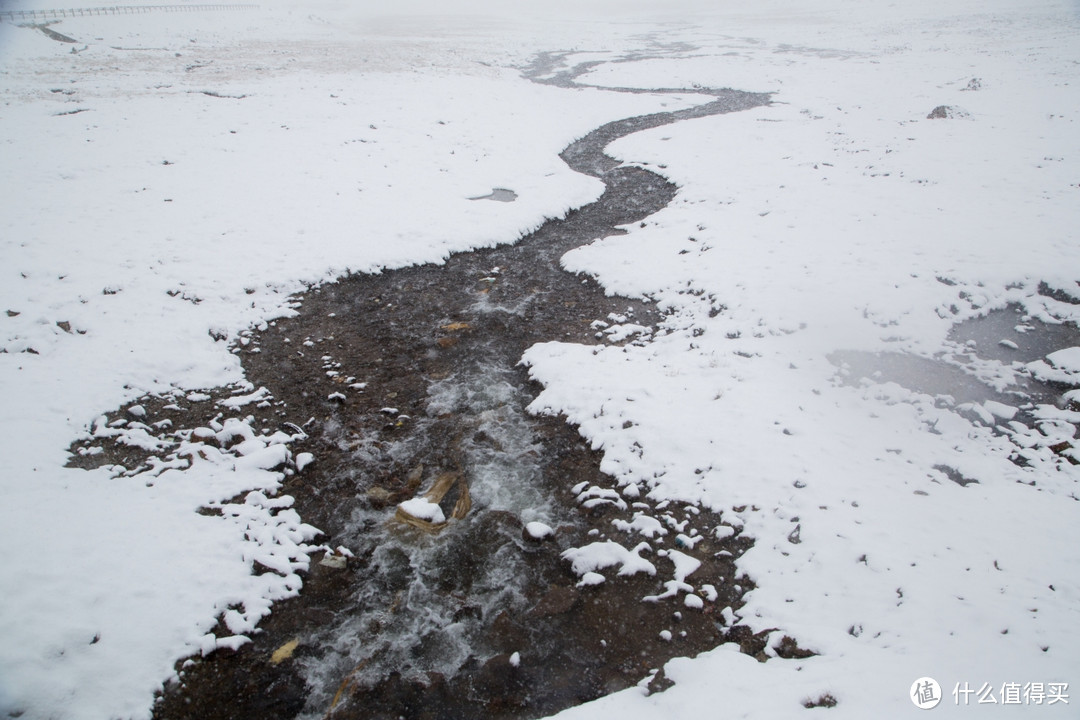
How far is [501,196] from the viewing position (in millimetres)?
17219

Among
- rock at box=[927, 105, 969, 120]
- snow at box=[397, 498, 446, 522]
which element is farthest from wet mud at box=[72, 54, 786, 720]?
rock at box=[927, 105, 969, 120]

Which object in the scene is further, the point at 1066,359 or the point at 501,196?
the point at 501,196

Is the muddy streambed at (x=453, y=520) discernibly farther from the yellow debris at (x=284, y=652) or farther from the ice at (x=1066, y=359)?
the ice at (x=1066, y=359)

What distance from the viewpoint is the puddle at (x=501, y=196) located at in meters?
17.0

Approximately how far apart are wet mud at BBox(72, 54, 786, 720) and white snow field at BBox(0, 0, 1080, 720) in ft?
1.07

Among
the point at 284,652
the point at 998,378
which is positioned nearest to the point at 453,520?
the point at 284,652

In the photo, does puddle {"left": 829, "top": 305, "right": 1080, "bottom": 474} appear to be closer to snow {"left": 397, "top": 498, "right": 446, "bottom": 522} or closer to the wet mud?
the wet mud

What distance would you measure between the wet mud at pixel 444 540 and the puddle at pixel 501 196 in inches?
265

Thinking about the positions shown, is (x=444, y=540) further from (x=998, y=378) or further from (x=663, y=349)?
(x=998, y=378)

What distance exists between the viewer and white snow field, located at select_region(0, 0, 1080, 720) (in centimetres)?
505

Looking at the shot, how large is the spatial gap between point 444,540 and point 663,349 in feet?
18.4

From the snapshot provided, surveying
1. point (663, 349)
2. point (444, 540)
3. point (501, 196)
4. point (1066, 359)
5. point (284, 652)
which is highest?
point (501, 196)

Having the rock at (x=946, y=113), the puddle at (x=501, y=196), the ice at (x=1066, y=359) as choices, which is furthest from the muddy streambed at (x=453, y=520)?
the rock at (x=946, y=113)

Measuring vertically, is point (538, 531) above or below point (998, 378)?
below
